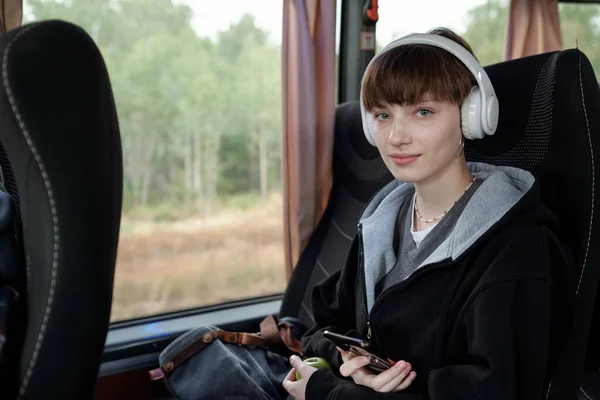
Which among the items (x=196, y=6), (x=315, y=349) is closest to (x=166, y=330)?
(x=315, y=349)

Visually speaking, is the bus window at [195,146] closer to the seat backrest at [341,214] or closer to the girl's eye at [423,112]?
the seat backrest at [341,214]

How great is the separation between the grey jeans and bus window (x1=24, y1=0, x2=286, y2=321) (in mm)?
587

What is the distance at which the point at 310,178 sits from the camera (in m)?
2.15

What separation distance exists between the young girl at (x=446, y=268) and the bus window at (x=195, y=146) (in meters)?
0.94

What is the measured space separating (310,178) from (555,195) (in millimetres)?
1049

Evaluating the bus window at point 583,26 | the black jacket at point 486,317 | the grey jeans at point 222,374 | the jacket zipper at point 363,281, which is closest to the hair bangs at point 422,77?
the black jacket at point 486,317

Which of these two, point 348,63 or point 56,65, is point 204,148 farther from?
point 56,65

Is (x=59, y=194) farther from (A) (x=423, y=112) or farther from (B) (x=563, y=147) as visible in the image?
(B) (x=563, y=147)

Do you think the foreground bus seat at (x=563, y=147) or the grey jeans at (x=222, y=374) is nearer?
the foreground bus seat at (x=563, y=147)

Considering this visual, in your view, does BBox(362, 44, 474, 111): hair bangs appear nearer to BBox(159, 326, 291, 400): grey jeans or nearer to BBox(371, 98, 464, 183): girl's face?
BBox(371, 98, 464, 183): girl's face

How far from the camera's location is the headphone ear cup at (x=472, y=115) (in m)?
1.18

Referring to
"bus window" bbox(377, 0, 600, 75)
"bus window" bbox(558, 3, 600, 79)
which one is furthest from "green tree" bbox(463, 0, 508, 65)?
"bus window" bbox(558, 3, 600, 79)

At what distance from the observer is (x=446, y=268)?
3.83 feet

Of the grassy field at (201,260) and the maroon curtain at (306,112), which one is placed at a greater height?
the maroon curtain at (306,112)
